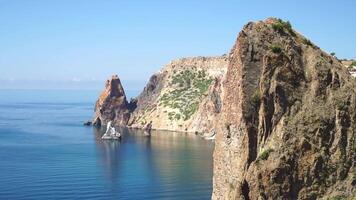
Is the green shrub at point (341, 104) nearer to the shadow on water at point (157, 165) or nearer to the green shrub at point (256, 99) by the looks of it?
the green shrub at point (256, 99)

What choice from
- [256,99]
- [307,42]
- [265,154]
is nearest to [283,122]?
[256,99]

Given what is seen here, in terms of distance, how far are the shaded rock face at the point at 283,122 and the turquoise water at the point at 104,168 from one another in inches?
1603

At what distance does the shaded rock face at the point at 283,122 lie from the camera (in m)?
50.6

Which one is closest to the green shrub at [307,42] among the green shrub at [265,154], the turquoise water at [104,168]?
the green shrub at [265,154]

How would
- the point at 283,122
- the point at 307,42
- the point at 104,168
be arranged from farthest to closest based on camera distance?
the point at 104,168
the point at 307,42
the point at 283,122

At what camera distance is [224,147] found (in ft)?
185

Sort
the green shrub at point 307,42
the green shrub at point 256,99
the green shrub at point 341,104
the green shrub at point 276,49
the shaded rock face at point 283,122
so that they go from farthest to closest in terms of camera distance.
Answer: the green shrub at point 307,42 < the green shrub at point 276,49 < the green shrub at point 256,99 < the green shrub at point 341,104 < the shaded rock face at point 283,122

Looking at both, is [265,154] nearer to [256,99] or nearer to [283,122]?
[283,122]

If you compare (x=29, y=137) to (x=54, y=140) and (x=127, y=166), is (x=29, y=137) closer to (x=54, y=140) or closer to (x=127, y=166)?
(x=54, y=140)

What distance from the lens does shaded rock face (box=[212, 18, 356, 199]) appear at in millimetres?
50594

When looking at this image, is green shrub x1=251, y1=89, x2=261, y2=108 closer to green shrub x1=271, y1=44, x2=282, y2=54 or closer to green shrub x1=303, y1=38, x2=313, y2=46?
green shrub x1=271, y1=44, x2=282, y2=54

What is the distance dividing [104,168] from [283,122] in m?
85.0

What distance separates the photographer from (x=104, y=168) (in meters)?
131

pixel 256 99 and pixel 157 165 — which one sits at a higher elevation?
pixel 256 99
